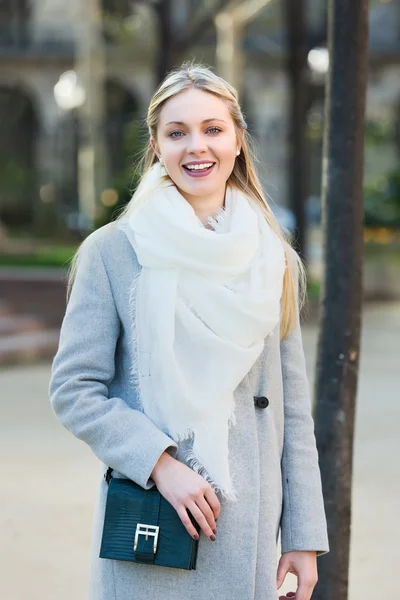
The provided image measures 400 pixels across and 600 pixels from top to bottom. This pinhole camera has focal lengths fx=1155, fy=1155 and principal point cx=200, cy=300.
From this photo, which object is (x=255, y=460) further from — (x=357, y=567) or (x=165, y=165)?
Result: (x=357, y=567)

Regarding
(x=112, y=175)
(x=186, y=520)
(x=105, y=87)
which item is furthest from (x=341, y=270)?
(x=105, y=87)

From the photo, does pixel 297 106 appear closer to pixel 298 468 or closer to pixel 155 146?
pixel 155 146

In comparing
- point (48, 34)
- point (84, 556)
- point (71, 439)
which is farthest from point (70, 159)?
point (84, 556)

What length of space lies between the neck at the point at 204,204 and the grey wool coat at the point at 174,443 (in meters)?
0.17

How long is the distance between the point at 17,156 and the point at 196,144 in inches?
1549

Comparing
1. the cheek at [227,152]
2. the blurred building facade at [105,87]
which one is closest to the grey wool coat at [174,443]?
the cheek at [227,152]

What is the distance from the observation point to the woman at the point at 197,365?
2.40m

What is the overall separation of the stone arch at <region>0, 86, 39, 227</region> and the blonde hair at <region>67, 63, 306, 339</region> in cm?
3427

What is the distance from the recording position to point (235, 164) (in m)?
2.70

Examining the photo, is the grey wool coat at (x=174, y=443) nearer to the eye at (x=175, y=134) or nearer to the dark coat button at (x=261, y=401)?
the dark coat button at (x=261, y=401)

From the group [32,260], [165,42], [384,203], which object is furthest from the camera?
[384,203]

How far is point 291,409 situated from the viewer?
2654 mm

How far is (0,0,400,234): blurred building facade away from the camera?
124 feet

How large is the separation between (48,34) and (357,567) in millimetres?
36561
